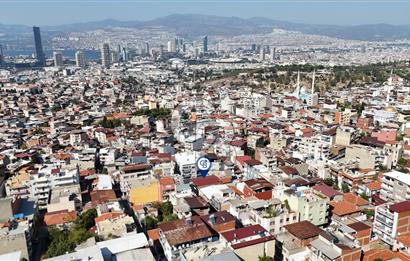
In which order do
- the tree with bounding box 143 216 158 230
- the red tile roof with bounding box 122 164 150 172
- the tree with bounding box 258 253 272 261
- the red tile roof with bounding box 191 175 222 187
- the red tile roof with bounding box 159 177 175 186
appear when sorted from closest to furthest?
the tree with bounding box 258 253 272 261 → the tree with bounding box 143 216 158 230 → the red tile roof with bounding box 159 177 175 186 → the red tile roof with bounding box 191 175 222 187 → the red tile roof with bounding box 122 164 150 172

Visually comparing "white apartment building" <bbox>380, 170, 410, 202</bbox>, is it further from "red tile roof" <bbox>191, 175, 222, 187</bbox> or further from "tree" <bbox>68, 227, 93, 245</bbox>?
"tree" <bbox>68, 227, 93, 245</bbox>

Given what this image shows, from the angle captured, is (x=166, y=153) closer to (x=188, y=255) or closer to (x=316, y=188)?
(x=316, y=188)

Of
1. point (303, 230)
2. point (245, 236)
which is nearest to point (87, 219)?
point (245, 236)

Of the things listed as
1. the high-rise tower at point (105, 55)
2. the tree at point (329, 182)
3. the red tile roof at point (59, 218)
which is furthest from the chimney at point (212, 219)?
the high-rise tower at point (105, 55)

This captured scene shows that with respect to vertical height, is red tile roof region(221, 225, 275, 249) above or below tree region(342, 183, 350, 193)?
above

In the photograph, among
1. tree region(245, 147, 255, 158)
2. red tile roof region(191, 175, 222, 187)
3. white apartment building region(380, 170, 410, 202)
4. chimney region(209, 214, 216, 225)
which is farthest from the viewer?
tree region(245, 147, 255, 158)

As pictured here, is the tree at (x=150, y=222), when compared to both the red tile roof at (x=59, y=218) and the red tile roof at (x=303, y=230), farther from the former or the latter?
the red tile roof at (x=303, y=230)

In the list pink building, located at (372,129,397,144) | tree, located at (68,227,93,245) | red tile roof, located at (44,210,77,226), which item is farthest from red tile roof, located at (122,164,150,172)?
pink building, located at (372,129,397,144)

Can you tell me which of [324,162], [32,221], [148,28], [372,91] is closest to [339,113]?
[324,162]
